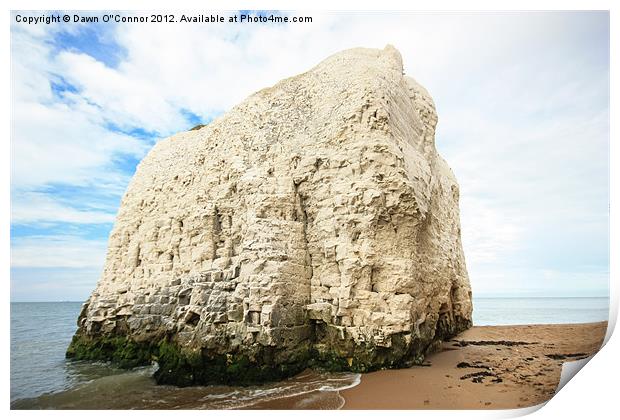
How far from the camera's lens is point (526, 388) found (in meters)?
7.06

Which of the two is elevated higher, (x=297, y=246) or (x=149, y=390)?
(x=297, y=246)

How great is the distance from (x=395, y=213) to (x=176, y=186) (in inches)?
261

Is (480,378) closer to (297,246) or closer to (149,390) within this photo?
(297,246)

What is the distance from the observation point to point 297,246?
9.16 m

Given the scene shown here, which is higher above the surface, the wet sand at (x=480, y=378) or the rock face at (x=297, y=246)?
the rock face at (x=297, y=246)

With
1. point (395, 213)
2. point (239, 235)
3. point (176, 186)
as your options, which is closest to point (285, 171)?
point (239, 235)

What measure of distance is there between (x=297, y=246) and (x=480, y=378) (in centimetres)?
432

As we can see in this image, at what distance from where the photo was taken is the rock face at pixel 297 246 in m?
8.38

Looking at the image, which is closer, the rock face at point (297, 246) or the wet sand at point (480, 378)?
the wet sand at point (480, 378)

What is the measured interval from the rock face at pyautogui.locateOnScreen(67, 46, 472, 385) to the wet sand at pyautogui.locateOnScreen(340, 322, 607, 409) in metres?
0.61

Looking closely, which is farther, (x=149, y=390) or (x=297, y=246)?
(x=297, y=246)

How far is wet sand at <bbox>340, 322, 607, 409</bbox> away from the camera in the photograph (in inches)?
265

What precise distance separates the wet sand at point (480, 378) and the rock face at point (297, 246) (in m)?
0.61

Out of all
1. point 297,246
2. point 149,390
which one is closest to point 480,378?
point 297,246
